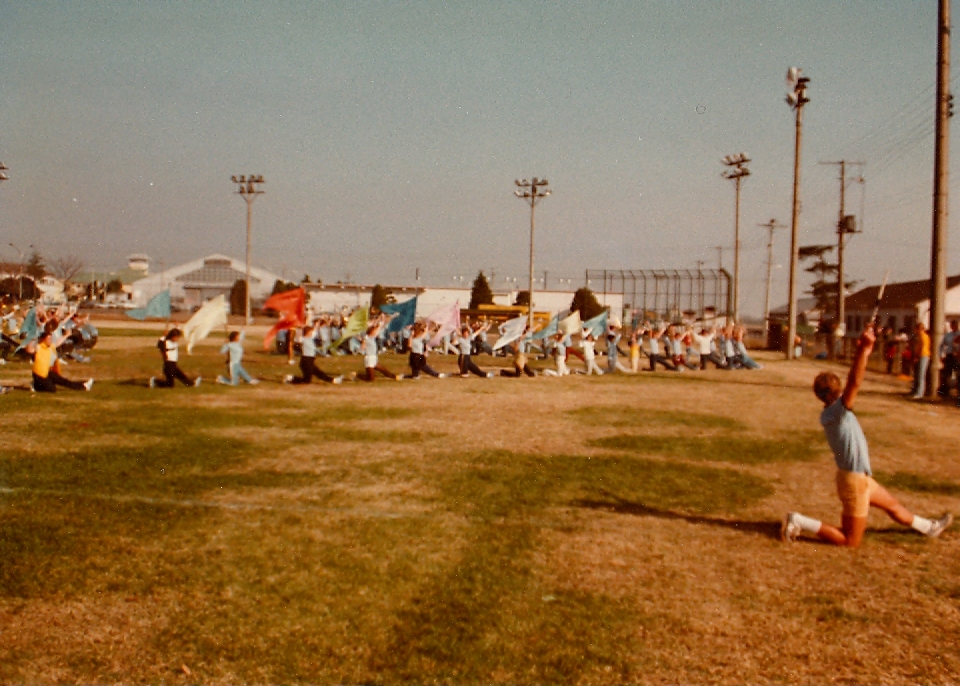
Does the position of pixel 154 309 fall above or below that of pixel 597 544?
above

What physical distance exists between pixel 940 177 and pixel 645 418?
975 cm

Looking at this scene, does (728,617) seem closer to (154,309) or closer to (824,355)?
(154,309)

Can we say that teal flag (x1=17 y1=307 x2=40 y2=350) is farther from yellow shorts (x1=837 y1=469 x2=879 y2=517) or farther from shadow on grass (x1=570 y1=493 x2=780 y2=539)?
yellow shorts (x1=837 y1=469 x2=879 y2=517)

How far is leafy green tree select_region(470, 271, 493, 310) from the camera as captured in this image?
262ft

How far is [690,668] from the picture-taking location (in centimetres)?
497

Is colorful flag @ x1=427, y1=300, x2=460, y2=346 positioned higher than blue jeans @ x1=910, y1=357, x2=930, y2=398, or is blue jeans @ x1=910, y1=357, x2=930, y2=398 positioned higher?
colorful flag @ x1=427, y1=300, x2=460, y2=346

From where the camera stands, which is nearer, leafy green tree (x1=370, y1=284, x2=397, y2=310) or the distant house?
the distant house

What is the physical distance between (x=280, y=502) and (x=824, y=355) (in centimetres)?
3439

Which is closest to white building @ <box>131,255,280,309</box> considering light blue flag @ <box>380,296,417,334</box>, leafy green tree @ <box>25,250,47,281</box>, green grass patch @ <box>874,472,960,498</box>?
leafy green tree @ <box>25,250,47,281</box>

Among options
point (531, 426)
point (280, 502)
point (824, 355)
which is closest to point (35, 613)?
point (280, 502)

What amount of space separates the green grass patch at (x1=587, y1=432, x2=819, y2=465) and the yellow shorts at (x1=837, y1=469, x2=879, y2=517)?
4.34m

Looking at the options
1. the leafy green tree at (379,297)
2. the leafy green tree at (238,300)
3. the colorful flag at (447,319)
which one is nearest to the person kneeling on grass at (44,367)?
the colorful flag at (447,319)

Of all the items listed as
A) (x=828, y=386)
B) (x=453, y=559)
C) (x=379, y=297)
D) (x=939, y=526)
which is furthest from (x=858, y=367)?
(x=379, y=297)

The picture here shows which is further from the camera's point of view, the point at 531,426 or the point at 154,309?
the point at 154,309
